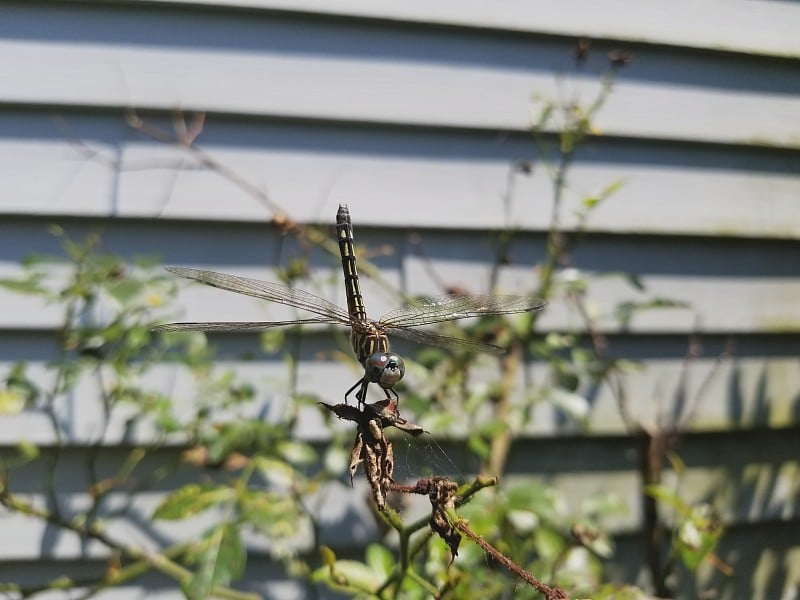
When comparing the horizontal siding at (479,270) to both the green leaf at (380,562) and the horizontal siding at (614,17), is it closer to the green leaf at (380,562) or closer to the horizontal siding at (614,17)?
the horizontal siding at (614,17)

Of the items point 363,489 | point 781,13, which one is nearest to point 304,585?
point 363,489

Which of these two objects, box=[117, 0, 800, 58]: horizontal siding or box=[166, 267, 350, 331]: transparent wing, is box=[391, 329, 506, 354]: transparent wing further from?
box=[117, 0, 800, 58]: horizontal siding

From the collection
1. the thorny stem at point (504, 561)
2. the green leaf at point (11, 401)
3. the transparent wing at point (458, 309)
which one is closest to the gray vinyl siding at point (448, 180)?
the green leaf at point (11, 401)

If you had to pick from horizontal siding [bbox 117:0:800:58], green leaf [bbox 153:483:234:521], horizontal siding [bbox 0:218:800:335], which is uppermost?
horizontal siding [bbox 117:0:800:58]

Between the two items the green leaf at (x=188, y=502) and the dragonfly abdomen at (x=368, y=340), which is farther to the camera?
the green leaf at (x=188, y=502)

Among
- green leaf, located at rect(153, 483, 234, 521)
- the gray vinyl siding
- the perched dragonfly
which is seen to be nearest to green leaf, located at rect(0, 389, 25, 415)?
the gray vinyl siding

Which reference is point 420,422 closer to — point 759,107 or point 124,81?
point 124,81
